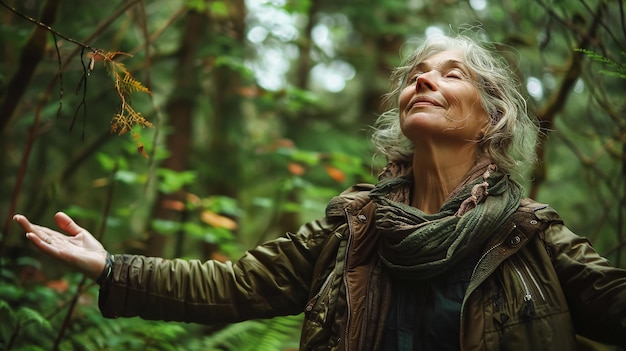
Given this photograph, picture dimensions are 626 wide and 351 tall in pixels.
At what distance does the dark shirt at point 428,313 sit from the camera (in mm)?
1942

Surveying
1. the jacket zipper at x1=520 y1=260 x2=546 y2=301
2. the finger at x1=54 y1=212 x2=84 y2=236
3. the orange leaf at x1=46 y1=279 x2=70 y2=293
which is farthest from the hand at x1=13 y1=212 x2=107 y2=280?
the orange leaf at x1=46 y1=279 x2=70 y2=293

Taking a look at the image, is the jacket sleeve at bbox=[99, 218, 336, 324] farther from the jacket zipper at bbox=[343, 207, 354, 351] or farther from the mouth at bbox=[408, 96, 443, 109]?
the mouth at bbox=[408, 96, 443, 109]

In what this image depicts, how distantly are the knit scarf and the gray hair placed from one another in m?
0.17

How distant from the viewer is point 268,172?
635 centimetres

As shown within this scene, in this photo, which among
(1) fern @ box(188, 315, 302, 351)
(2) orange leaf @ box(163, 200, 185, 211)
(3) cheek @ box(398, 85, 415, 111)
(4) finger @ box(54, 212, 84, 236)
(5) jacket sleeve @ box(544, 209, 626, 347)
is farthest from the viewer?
(2) orange leaf @ box(163, 200, 185, 211)

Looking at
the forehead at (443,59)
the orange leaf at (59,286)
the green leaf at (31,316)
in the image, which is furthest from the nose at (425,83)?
the orange leaf at (59,286)

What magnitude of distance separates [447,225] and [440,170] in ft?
1.38

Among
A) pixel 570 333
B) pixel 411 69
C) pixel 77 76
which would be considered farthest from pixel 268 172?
pixel 570 333

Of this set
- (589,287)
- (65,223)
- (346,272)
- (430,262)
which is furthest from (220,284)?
(589,287)

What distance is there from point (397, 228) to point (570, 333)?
0.72m

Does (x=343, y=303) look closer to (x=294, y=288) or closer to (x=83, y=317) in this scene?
(x=294, y=288)

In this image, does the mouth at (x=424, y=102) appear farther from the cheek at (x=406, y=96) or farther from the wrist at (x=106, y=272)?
the wrist at (x=106, y=272)

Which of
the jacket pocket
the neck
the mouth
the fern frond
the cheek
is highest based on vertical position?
the cheek

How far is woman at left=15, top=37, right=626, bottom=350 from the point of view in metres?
1.85
